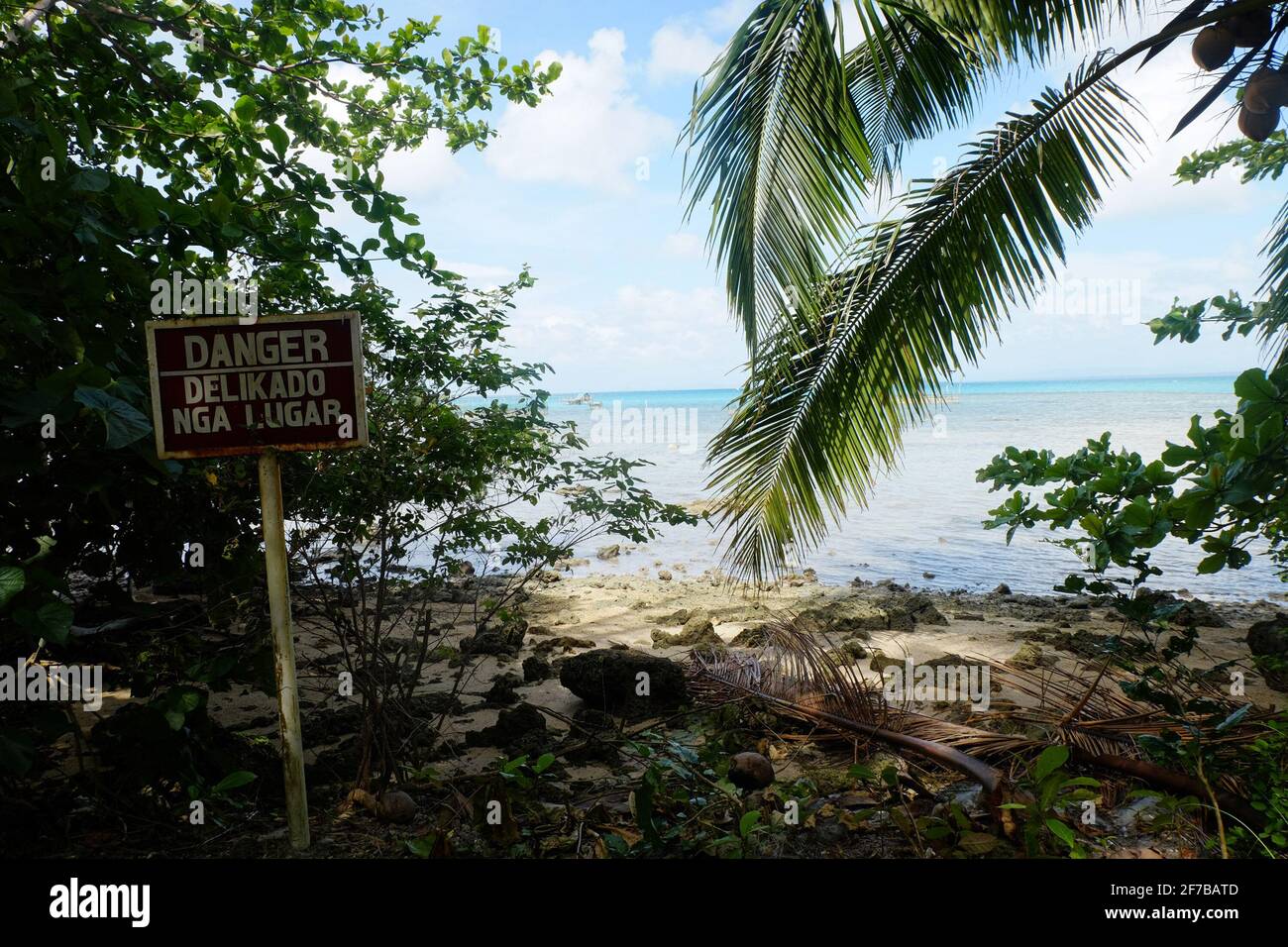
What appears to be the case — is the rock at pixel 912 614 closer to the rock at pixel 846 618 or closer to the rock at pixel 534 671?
the rock at pixel 846 618

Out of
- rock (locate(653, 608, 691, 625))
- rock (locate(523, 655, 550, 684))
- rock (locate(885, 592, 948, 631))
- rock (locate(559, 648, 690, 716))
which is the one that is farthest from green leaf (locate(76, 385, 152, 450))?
rock (locate(885, 592, 948, 631))

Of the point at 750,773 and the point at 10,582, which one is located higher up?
the point at 10,582

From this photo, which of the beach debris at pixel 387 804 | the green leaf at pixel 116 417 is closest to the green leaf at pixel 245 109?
the green leaf at pixel 116 417

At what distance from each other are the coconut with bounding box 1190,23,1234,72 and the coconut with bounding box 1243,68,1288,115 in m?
0.15

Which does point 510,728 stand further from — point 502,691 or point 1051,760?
point 1051,760

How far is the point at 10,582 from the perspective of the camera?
1839 mm

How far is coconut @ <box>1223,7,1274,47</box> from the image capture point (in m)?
3.16

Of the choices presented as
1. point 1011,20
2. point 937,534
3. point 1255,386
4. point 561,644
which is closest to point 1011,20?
point 1011,20

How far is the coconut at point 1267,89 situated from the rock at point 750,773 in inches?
139

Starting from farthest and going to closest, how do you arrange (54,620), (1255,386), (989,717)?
1. (989,717)
2. (1255,386)
3. (54,620)

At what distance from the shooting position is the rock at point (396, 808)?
2920mm

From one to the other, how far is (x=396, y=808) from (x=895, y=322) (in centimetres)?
315

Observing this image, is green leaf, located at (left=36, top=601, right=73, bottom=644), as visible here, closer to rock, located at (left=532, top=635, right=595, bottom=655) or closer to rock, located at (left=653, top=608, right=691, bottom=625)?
rock, located at (left=532, top=635, right=595, bottom=655)
